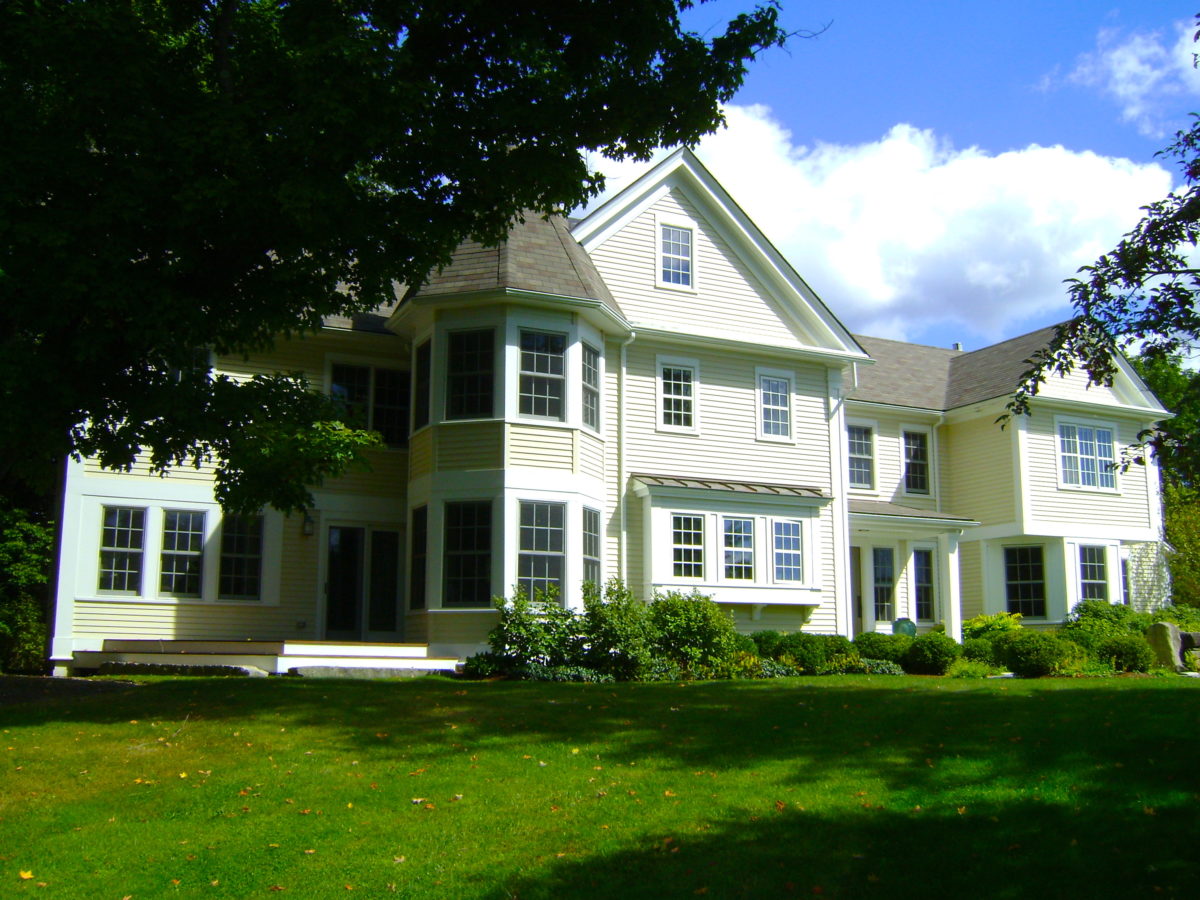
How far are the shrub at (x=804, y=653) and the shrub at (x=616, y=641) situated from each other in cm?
325

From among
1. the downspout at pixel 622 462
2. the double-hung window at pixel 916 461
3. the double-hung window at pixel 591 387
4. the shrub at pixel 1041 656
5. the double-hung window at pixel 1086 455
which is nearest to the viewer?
the shrub at pixel 1041 656

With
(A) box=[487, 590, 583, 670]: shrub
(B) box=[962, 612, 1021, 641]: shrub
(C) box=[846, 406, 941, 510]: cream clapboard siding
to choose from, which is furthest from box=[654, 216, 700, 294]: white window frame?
(B) box=[962, 612, 1021, 641]: shrub

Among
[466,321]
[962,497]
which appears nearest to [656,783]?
[466,321]

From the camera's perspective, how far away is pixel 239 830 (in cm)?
830

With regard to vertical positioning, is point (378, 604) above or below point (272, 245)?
below

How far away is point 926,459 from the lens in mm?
29078

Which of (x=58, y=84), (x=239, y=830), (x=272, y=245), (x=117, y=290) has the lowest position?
(x=239, y=830)

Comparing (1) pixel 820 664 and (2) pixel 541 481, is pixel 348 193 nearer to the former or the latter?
(2) pixel 541 481

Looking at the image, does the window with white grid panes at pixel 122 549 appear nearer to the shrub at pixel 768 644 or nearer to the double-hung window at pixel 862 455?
the shrub at pixel 768 644

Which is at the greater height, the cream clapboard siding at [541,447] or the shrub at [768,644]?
the cream clapboard siding at [541,447]

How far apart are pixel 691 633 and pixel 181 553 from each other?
9.05 meters

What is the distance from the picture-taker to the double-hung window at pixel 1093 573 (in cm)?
2784

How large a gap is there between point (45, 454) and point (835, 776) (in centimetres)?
920

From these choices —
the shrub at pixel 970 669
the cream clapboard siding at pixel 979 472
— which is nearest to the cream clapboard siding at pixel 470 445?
the shrub at pixel 970 669
